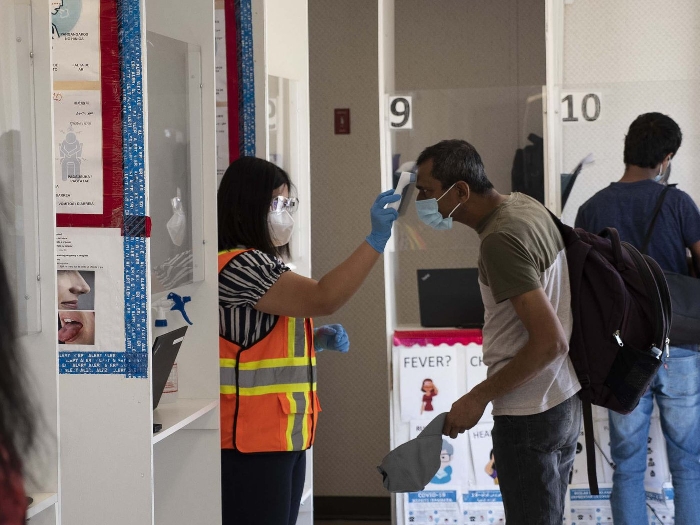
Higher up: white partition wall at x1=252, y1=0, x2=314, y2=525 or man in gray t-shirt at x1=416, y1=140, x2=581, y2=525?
white partition wall at x1=252, y1=0, x2=314, y2=525

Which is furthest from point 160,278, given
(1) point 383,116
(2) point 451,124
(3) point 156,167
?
(2) point 451,124

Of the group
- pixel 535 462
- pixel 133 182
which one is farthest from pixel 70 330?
pixel 535 462

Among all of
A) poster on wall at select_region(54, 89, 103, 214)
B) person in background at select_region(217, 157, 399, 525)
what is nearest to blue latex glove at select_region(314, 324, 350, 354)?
person in background at select_region(217, 157, 399, 525)

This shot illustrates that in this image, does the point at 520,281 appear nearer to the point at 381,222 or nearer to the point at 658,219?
the point at 381,222

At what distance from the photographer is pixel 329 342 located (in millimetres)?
2582

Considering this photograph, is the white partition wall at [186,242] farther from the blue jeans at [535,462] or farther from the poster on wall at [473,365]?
the poster on wall at [473,365]

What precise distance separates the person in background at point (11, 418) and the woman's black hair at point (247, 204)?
1.34m

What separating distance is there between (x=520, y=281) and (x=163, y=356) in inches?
31.6

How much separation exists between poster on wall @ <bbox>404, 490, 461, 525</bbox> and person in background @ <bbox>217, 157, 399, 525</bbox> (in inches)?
54.0

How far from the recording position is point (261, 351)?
6.97 feet

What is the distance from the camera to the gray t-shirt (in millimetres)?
1947

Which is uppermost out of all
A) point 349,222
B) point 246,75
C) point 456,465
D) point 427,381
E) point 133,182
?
point 246,75

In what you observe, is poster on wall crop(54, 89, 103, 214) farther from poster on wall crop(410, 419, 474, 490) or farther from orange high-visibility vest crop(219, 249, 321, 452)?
poster on wall crop(410, 419, 474, 490)

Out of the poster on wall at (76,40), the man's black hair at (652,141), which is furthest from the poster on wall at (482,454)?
the poster on wall at (76,40)
